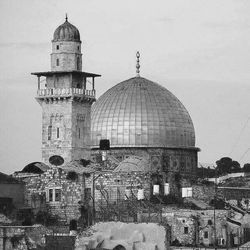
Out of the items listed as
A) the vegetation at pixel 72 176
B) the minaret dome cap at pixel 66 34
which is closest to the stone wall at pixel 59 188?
the vegetation at pixel 72 176

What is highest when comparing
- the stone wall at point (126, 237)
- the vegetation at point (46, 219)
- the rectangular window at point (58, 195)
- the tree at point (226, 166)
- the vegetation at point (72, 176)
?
the tree at point (226, 166)

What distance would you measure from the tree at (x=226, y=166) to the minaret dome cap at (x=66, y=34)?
91.9 ft

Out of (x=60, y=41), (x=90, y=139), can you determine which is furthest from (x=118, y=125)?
(x=60, y=41)

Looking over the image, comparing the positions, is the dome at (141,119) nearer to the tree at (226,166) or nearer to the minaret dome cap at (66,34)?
the minaret dome cap at (66,34)

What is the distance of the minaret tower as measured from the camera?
11181 cm

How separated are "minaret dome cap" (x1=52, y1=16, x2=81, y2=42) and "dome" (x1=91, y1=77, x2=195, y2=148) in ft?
28.9

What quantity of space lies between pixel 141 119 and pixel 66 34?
32.9ft

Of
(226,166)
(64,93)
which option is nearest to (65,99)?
(64,93)

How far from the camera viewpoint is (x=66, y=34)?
112 meters

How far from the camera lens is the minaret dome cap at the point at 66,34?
366ft

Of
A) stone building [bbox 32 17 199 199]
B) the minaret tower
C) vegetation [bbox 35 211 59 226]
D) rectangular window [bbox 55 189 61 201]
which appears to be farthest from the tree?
vegetation [bbox 35 211 59 226]

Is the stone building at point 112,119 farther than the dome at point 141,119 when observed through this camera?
No

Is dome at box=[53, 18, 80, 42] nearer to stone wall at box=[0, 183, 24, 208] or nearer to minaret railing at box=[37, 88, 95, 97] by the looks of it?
minaret railing at box=[37, 88, 95, 97]

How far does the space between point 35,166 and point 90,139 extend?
817cm
